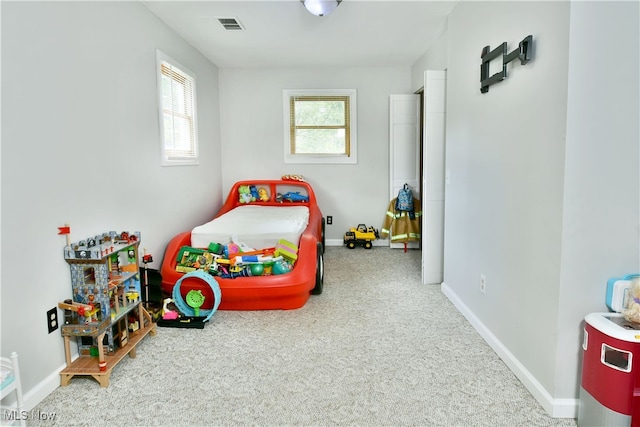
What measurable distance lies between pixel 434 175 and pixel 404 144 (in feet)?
5.46

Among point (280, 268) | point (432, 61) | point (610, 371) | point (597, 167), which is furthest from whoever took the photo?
point (432, 61)

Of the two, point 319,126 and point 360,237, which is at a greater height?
point 319,126

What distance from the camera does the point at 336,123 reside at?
5363mm

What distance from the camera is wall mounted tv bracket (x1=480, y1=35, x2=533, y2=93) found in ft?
6.33

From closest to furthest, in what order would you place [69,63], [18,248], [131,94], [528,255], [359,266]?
[18,248] < [528,255] < [69,63] < [131,94] < [359,266]

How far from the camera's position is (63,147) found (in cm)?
214

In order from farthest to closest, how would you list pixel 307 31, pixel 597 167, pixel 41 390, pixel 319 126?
pixel 319 126 < pixel 307 31 < pixel 41 390 < pixel 597 167

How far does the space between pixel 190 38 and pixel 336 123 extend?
2093mm

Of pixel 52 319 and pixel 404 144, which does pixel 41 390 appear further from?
pixel 404 144

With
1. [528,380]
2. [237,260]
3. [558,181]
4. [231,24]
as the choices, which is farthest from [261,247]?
[558,181]

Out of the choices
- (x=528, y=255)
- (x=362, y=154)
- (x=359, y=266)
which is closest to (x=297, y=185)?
(x=362, y=154)

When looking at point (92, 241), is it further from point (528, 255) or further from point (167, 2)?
point (528, 255)

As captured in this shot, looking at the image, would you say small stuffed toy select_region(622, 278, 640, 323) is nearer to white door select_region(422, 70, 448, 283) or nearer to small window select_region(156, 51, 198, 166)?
white door select_region(422, 70, 448, 283)

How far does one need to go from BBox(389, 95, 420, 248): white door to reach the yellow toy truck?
0.30m
